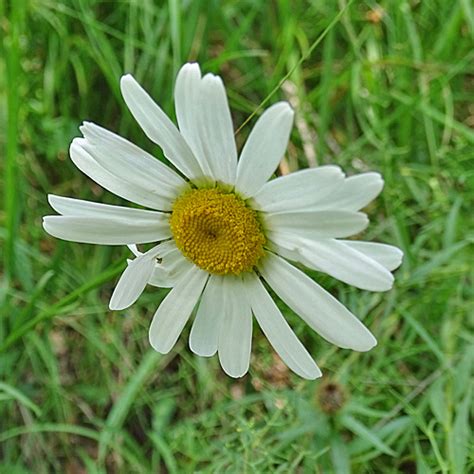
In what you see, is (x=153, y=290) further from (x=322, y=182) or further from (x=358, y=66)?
(x=322, y=182)

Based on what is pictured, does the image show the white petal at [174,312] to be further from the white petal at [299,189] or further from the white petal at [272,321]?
the white petal at [299,189]

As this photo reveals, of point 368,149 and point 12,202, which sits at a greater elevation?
point 12,202

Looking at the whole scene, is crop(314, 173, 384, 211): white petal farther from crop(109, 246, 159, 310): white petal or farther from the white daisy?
crop(109, 246, 159, 310): white petal

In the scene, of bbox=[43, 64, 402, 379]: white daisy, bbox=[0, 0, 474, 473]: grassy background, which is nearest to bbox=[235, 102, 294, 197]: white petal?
bbox=[43, 64, 402, 379]: white daisy

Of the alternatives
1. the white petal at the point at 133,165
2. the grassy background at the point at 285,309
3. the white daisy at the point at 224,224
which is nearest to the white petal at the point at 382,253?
the white daisy at the point at 224,224

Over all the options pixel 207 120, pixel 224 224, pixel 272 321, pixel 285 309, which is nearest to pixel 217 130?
pixel 207 120

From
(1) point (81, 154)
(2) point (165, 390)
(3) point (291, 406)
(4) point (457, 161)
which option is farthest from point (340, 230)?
(2) point (165, 390)
